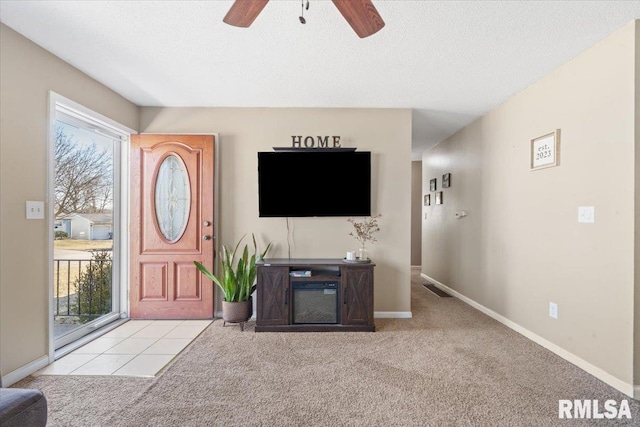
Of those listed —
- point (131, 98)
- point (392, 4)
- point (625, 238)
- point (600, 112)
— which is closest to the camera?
point (392, 4)

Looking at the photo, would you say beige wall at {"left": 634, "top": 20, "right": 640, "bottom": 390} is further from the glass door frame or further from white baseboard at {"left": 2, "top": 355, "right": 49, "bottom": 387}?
the glass door frame

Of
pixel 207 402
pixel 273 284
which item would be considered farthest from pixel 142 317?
pixel 207 402

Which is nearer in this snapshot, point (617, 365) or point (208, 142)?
point (617, 365)

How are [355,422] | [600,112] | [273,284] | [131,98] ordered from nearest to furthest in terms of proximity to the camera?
[355,422], [600,112], [273,284], [131,98]

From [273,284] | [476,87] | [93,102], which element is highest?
[476,87]

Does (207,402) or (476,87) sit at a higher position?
(476,87)

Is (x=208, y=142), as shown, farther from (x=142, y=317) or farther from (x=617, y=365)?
(x=617, y=365)

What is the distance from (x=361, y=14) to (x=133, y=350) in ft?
9.67

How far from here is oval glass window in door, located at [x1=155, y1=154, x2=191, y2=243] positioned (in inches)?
134

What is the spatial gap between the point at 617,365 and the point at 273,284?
260cm

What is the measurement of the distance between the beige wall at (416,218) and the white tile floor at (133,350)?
15.2ft

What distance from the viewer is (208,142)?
336 centimetres

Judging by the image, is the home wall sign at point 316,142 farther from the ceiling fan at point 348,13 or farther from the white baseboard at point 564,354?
the white baseboard at point 564,354

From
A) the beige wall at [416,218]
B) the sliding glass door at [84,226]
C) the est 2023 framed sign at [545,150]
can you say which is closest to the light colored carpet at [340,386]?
the sliding glass door at [84,226]
